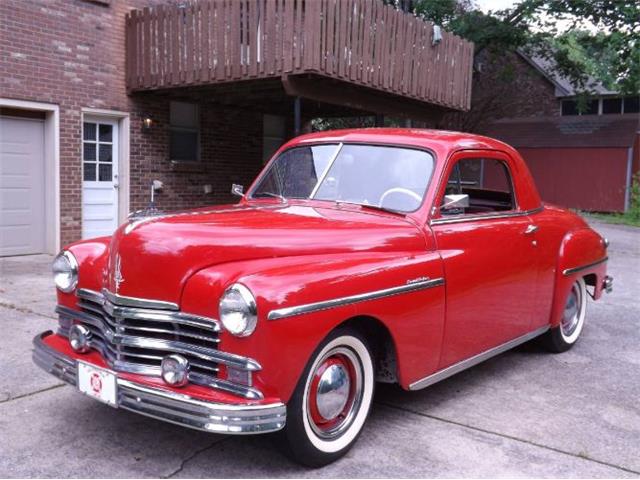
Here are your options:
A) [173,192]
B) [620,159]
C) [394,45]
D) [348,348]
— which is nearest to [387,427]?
[348,348]

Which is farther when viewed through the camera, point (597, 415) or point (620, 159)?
point (620, 159)

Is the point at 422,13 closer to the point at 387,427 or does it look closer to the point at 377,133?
the point at 377,133

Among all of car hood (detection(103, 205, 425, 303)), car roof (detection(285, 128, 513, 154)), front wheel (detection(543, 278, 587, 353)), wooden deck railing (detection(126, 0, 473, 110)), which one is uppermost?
wooden deck railing (detection(126, 0, 473, 110))

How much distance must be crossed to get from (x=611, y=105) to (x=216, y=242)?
2559cm

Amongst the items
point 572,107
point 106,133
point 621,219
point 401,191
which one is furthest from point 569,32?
point 401,191

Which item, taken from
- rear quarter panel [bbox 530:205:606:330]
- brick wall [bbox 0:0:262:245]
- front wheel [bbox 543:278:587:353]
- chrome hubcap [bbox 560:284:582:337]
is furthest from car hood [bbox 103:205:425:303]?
brick wall [bbox 0:0:262:245]

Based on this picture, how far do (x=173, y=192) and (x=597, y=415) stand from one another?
838 cm

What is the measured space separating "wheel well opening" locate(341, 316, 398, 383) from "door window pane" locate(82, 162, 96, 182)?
744 cm

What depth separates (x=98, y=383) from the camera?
2.97m

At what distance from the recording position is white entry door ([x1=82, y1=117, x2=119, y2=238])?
9711 mm

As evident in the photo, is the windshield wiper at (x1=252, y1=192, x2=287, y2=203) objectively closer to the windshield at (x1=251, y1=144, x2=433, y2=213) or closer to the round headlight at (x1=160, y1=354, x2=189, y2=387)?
the windshield at (x1=251, y1=144, x2=433, y2=213)

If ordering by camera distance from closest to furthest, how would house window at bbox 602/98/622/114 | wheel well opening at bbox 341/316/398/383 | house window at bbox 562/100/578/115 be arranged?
wheel well opening at bbox 341/316/398/383 → house window at bbox 602/98/622/114 → house window at bbox 562/100/578/115

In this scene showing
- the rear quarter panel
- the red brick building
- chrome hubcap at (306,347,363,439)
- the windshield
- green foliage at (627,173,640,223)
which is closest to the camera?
chrome hubcap at (306,347,363,439)

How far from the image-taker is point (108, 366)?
304 cm
